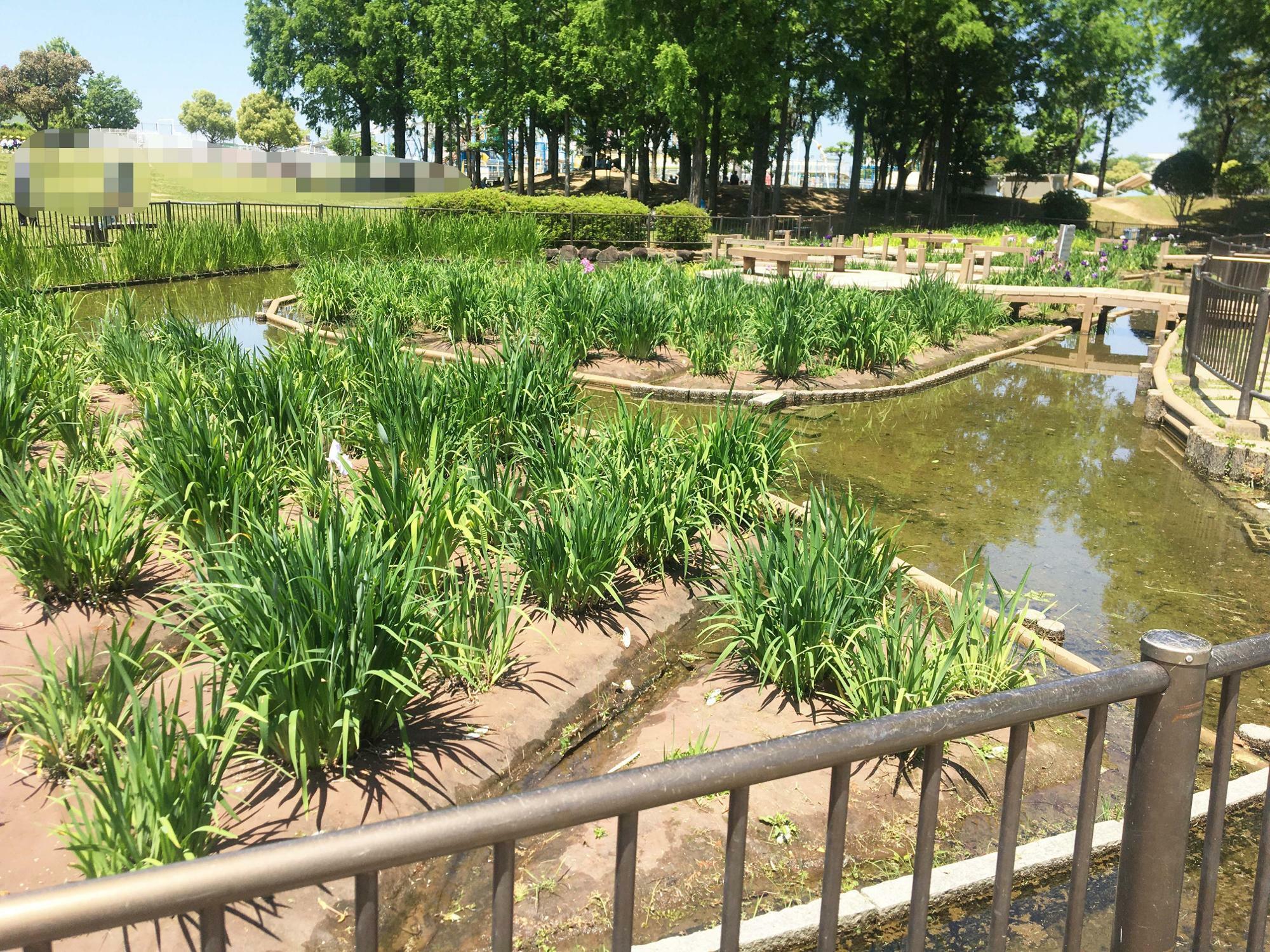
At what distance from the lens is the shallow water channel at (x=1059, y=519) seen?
390 cm

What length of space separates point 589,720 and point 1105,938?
2.18 m

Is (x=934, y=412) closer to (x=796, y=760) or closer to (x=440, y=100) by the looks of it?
(x=796, y=760)

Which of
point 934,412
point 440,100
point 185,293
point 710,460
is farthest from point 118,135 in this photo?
point 710,460

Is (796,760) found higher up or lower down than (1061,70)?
lower down

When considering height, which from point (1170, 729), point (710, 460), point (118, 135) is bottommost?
point (710, 460)

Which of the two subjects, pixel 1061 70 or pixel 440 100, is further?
pixel 440 100

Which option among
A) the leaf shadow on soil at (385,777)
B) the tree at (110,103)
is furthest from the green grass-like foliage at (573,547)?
the tree at (110,103)

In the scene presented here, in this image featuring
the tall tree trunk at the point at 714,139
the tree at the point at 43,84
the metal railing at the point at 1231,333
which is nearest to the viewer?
the metal railing at the point at 1231,333

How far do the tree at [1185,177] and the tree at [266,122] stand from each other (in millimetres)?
78492

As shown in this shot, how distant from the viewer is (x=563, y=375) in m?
7.75

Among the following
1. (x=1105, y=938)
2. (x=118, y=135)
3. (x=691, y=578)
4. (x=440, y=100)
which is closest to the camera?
(x=1105, y=938)

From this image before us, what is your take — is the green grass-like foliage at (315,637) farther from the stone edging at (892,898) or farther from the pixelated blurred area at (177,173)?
the pixelated blurred area at (177,173)

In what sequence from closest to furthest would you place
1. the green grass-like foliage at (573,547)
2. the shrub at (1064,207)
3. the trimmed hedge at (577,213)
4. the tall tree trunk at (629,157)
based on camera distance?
the green grass-like foliage at (573,547) → the trimmed hedge at (577,213) → the tall tree trunk at (629,157) → the shrub at (1064,207)

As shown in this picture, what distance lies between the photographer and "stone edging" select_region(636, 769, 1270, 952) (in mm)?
3182
